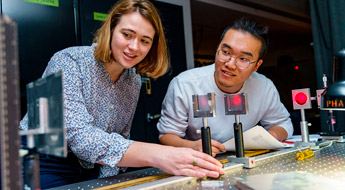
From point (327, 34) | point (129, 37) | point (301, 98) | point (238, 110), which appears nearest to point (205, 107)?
point (238, 110)

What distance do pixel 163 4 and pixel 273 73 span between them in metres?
1.41

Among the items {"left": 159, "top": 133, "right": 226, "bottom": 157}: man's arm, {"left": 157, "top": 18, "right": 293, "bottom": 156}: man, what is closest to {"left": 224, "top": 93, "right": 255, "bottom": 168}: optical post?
{"left": 159, "top": 133, "right": 226, "bottom": 157}: man's arm

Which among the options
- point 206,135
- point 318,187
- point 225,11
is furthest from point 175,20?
point 318,187

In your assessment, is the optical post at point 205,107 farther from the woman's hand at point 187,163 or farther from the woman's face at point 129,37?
the woman's face at point 129,37

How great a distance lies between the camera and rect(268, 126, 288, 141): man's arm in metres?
1.55

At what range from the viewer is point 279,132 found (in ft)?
5.18

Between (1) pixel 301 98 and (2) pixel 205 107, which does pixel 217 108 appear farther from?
(2) pixel 205 107

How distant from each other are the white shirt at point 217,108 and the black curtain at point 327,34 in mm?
952

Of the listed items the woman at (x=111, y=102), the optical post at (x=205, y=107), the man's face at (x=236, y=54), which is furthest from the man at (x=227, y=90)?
the optical post at (x=205, y=107)

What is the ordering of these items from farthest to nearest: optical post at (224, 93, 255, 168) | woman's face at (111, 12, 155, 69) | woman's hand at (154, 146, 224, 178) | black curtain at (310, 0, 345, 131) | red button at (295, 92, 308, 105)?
1. black curtain at (310, 0, 345, 131)
2. red button at (295, 92, 308, 105)
3. woman's face at (111, 12, 155, 69)
4. optical post at (224, 93, 255, 168)
5. woman's hand at (154, 146, 224, 178)

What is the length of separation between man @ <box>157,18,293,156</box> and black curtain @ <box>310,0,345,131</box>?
101 centimetres

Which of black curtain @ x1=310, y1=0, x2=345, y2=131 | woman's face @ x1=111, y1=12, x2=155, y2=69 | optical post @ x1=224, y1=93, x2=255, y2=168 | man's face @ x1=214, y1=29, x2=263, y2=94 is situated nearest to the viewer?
optical post @ x1=224, y1=93, x2=255, y2=168

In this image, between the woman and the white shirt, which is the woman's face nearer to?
the woman

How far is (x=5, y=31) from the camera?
1.31ft
